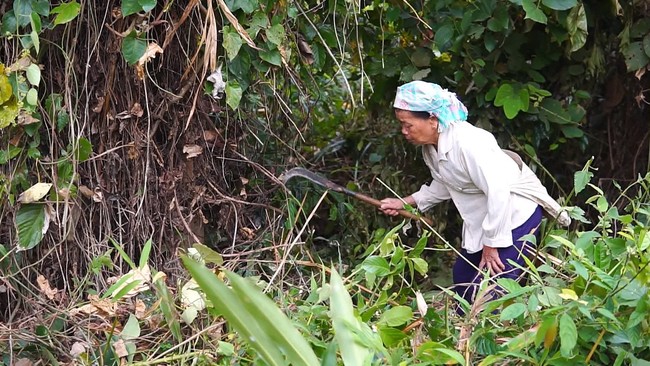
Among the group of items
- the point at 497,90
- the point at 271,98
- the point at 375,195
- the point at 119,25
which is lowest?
the point at 375,195

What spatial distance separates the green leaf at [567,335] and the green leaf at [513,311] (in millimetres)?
104

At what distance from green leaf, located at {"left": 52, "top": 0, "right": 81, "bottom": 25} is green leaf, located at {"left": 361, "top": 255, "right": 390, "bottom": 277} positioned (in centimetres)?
116

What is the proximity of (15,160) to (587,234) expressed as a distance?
183 cm

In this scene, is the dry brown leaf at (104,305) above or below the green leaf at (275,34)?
below

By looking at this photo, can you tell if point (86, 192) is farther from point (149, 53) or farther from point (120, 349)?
point (120, 349)

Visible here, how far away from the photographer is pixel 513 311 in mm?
2070

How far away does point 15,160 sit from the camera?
2.92 metres

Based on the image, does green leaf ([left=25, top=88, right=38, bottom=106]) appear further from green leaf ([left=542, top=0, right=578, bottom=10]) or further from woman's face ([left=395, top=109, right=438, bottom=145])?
green leaf ([left=542, top=0, right=578, bottom=10])

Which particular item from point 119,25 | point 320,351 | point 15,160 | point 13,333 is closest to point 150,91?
point 119,25

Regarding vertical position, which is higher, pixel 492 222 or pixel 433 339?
pixel 433 339

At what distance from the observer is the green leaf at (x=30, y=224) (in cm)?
288

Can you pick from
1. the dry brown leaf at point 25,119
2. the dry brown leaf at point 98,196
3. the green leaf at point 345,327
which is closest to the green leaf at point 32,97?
the dry brown leaf at point 25,119

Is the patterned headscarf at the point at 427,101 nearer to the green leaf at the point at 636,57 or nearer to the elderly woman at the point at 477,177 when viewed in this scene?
the elderly woman at the point at 477,177

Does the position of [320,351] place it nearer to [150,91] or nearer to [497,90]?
[150,91]
